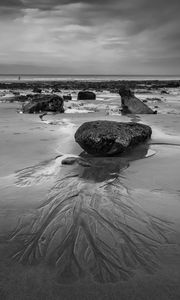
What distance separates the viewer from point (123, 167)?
4.96 m

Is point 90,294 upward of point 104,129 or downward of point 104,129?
downward

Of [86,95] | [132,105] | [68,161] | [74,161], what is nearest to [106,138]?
[74,161]

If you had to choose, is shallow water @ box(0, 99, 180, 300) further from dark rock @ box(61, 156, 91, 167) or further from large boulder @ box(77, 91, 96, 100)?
large boulder @ box(77, 91, 96, 100)

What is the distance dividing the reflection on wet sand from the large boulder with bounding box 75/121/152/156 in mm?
1583

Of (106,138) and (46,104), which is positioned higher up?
(46,104)

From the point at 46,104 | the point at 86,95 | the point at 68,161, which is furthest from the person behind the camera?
the point at 86,95

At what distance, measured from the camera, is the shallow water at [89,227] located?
2176mm

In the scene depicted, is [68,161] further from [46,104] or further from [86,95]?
[86,95]

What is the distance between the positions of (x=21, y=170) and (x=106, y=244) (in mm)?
2419

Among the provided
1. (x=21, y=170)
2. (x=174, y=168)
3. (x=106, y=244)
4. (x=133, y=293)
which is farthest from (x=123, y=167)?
(x=133, y=293)

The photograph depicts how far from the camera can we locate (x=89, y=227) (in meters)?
2.98

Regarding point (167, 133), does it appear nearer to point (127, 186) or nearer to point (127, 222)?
point (127, 186)

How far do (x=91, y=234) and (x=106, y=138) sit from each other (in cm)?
302

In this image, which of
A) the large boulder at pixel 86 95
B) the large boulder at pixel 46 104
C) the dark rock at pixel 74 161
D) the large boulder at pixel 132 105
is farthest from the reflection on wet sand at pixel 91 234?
the large boulder at pixel 86 95
